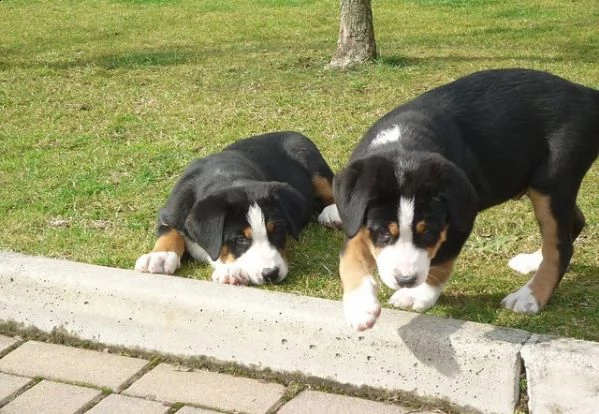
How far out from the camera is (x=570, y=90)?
470 cm

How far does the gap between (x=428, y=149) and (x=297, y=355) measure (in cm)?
109

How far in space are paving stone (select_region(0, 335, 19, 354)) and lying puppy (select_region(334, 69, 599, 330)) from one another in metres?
1.66

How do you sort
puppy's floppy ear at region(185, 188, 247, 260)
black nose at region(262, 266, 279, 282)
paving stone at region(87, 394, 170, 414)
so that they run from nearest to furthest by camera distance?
paving stone at region(87, 394, 170, 414)
black nose at region(262, 266, 279, 282)
puppy's floppy ear at region(185, 188, 247, 260)

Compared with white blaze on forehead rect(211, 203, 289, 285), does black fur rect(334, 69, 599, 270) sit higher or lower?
higher

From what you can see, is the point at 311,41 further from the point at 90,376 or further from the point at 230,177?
the point at 90,376

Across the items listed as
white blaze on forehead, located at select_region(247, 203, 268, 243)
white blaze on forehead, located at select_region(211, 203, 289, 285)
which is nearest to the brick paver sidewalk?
white blaze on forehead, located at select_region(211, 203, 289, 285)

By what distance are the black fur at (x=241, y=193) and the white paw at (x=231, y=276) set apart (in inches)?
3.5

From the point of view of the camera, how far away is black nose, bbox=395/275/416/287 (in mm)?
3809

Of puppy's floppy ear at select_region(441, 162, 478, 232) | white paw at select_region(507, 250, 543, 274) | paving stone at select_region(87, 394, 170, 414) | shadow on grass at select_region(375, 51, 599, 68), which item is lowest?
shadow on grass at select_region(375, 51, 599, 68)

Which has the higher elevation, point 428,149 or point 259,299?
point 428,149

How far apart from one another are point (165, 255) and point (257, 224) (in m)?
0.52

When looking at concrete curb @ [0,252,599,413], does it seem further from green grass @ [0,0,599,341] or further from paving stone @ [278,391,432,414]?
A: green grass @ [0,0,599,341]

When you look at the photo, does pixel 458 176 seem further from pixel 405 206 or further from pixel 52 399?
pixel 52 399

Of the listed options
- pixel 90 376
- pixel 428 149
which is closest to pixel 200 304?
pixel 90 376
